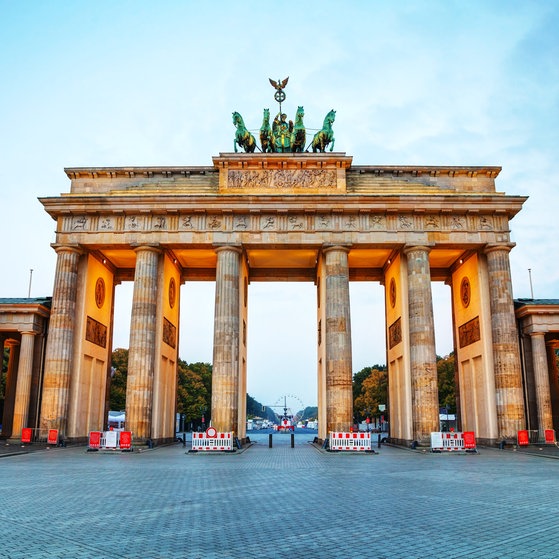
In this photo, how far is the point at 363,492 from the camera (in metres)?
14.7

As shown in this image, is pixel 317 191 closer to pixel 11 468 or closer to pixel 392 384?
pixel 392 384

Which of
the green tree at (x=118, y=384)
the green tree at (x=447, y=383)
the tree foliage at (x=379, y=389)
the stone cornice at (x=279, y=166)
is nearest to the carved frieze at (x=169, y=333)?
the stone cornice at (x=279, y=166)

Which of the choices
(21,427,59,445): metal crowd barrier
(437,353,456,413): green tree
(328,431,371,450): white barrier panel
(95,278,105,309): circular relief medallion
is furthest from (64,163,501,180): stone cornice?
(437,353,456,413): green tree

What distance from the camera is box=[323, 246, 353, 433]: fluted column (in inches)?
1399

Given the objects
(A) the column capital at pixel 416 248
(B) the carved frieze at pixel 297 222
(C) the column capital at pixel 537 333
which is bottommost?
(C) the column capital at pixel 537 333

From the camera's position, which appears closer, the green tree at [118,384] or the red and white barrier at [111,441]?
the red and white barrier at [111,441]

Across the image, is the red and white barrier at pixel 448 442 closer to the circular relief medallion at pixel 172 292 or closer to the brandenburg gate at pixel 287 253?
the brandenburg gate at pixel 287 253

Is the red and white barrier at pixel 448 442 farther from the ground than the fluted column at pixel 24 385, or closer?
closer

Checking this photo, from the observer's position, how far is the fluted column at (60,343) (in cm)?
3597

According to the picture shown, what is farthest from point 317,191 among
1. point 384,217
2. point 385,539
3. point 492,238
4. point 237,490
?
point 385,539

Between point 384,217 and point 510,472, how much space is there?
70.6 ft

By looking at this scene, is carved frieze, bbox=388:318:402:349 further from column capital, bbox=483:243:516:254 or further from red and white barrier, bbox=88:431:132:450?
red and white barrier, bbox=88:431:132:450

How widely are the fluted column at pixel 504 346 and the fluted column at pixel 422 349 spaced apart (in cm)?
408

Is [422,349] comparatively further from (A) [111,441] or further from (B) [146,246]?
(A) [111,441]
